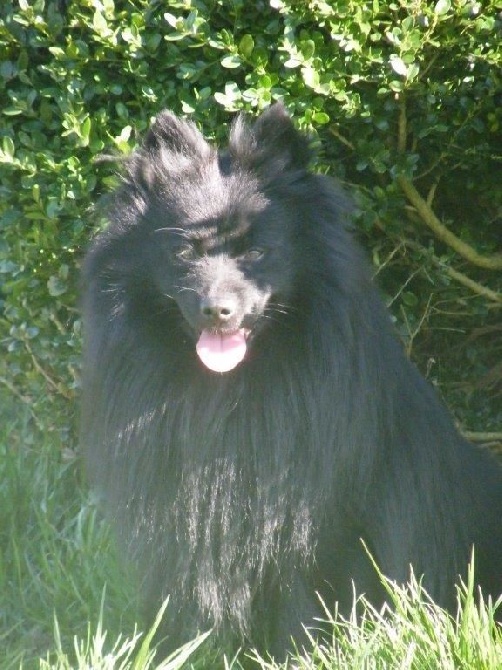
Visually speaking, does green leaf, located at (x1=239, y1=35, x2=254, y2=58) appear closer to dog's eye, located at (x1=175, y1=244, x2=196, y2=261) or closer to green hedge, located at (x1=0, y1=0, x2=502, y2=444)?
green hedge, located at (x1=0, y1=0, x2=502, y2=444)

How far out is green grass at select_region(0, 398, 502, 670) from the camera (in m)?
3.09

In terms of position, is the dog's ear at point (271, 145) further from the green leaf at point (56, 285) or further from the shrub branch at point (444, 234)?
the green leaf at point (56, 285)

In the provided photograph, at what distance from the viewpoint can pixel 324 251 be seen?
12.6 ft

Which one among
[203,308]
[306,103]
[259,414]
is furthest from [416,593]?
[306,103]

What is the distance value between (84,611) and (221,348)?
68.1 inches

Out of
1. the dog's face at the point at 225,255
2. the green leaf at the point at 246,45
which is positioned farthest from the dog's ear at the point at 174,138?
the green leaf at the point at 246,45

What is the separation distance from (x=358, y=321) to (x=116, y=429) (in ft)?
3.40

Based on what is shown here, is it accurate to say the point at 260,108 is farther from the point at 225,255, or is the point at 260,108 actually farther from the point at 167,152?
the point at 225,255

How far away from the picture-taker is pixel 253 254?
151 inches

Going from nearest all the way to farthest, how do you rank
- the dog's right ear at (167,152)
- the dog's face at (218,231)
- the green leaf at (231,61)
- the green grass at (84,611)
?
the green grass at (84,611) < the dog's face at (218,231) < the dog's right ear at (167,152) < the green leaf at (231,61)

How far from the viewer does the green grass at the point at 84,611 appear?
3086 mm

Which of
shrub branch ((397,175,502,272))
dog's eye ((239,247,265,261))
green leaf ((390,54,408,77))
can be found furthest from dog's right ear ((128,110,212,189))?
shrub branch ((397,175,502,272))

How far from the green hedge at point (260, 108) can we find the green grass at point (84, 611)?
0.32 meters

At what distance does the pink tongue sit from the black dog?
0.05ft
